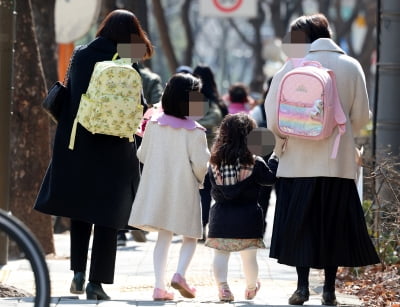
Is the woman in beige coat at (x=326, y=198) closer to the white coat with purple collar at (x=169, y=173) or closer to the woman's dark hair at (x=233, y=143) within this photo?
the woman's dark hair at (x=233, y=143)

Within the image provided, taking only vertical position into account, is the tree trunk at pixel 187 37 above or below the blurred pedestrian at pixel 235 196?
above

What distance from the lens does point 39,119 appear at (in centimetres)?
1026

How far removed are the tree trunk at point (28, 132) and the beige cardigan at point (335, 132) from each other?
3250mm

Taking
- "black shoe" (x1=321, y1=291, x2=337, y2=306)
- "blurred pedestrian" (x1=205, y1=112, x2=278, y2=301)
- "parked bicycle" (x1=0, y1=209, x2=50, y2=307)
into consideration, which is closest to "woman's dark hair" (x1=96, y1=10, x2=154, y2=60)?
"blurred pedestrian" (x1=205, y1=112, x2=278, y2=301)

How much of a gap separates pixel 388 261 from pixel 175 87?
7.07 ft

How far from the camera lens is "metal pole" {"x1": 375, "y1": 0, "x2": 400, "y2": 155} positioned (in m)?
9.11

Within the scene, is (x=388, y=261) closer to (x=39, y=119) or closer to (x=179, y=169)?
(x=179, y=169)

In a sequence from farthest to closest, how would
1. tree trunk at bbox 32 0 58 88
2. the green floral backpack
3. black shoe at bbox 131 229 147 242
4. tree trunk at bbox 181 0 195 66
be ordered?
tree trunk at bbox 181 0 195 66 → tree trunk at bbox 32 0 58 88 → black shoe at bbox 131 229 147 242 → the green floral backpack

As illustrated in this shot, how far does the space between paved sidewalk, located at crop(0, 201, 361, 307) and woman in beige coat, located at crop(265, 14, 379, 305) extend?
344mm

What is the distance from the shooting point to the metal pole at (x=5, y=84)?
29.5 ft

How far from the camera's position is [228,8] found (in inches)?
743

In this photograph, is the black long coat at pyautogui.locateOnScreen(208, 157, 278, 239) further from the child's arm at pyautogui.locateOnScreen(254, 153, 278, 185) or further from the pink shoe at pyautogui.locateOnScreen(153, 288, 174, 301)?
the pink shoe at pyautogui.locateOnScreen(153, 288, 174, 301)

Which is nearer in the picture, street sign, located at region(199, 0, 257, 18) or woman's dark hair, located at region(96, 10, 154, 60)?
woman's dark hair, located at region(96, 10, 154, 60)

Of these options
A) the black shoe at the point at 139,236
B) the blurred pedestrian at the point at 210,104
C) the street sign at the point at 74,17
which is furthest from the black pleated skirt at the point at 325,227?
the street sign at the point at 74,17
